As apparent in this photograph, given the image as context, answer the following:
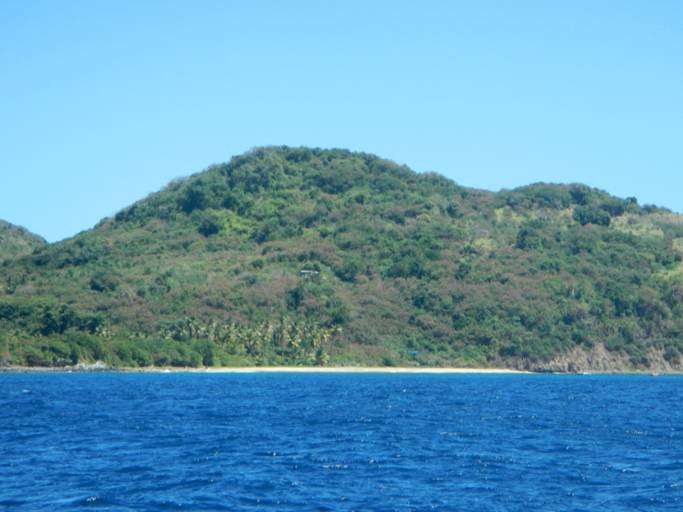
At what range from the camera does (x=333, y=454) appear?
48.2 m

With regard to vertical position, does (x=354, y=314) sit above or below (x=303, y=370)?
above

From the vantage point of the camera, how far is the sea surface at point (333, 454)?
36938 mm

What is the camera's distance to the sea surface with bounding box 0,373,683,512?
121 feet

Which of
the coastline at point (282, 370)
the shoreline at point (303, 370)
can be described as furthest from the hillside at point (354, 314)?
the coastline at point (282, 370)

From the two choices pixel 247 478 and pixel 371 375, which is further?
pixel 371 375

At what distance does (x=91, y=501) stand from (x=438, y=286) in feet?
512

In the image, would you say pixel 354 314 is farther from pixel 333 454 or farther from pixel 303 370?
pixel 333 454

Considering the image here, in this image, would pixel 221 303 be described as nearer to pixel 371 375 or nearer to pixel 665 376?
pixel 371 375

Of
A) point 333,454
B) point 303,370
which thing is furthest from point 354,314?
point 333,454

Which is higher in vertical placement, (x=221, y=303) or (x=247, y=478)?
(x=221, y=303)

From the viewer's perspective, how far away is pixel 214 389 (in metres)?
104

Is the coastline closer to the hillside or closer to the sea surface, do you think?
the hillside

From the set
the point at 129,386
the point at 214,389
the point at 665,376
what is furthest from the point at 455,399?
the point at 665,376

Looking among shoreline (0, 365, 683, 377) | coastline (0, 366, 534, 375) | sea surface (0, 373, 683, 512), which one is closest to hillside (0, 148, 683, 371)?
shoreline (0, 365, 683, 377)
